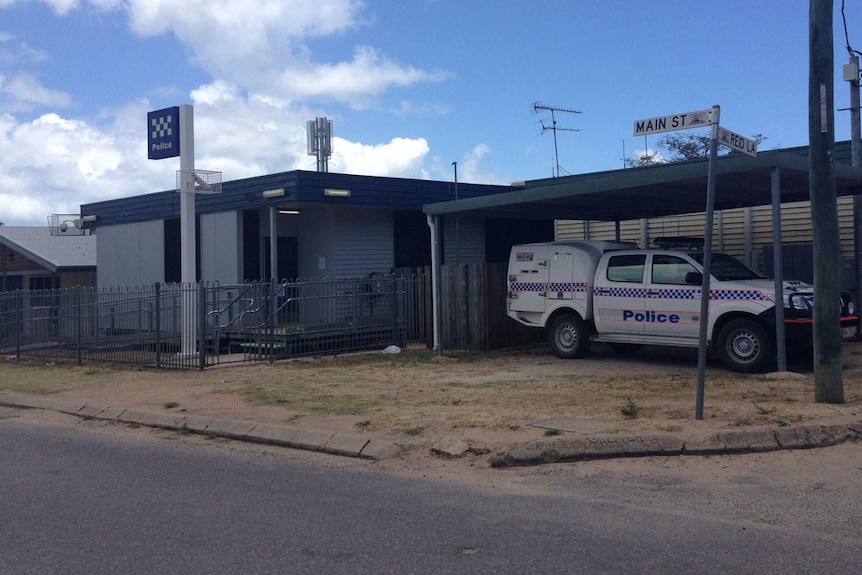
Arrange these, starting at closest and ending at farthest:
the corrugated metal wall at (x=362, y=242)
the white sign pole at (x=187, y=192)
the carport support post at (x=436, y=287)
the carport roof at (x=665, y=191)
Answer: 1. the carport roof at (x=665, y=191)
2. the carport support post at (x=436, y=287)
3. the white sign pole at (x=187, y=192)
4. the corrugated metal wall at (x=362, y=242)

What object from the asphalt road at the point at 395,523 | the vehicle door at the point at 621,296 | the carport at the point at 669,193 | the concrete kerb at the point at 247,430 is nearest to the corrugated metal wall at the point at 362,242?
the carport at the point at 669,193

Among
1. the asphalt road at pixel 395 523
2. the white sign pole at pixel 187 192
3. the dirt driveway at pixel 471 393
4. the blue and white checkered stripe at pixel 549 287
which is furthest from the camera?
the white sign pole at pixel 187 192

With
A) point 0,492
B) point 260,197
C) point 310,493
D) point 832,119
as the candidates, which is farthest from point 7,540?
point 260,197

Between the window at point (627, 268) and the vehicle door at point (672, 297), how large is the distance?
8.8 inches

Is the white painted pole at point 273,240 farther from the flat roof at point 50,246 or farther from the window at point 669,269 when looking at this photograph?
the flat roof at point 50,246

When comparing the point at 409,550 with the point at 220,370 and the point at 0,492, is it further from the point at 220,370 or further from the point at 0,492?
the point at 220,370

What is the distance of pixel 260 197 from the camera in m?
20.2

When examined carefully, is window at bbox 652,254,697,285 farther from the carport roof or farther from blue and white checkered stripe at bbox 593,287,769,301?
the carport roof

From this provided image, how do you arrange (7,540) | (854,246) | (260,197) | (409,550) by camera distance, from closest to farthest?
(409,550), (7,540), (854,246), (260,197)

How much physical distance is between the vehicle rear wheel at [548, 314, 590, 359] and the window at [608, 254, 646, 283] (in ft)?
3.59

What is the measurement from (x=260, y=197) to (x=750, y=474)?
14766mm

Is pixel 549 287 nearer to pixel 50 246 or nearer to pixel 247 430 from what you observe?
pixel 247 430

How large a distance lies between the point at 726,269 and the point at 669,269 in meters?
0.88

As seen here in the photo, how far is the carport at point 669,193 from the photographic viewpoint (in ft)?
41.2
